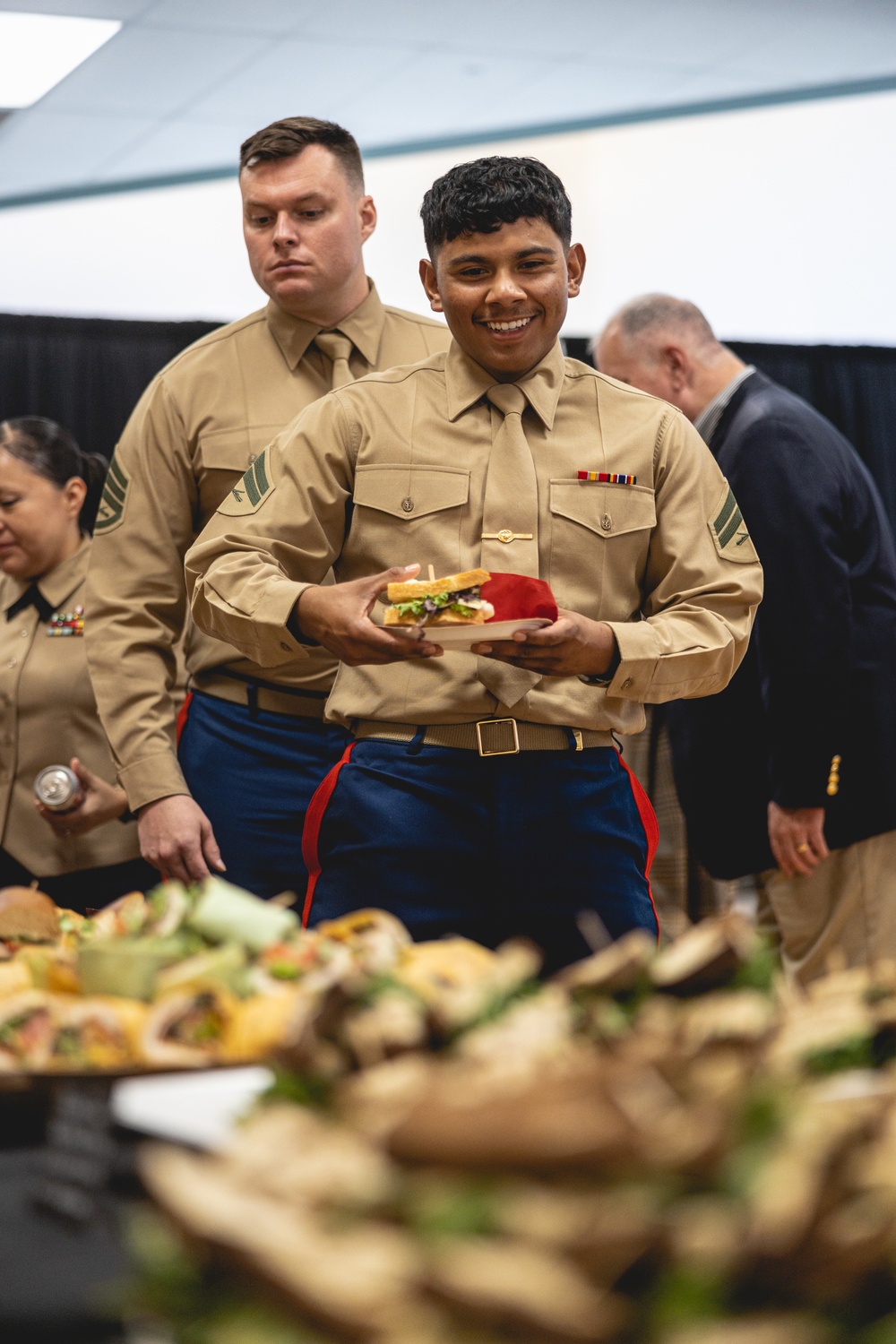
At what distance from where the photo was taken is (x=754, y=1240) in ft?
1.96

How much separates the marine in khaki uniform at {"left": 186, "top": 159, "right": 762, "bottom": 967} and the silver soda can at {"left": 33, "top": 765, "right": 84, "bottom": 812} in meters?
0.81

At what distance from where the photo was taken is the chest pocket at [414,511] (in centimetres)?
198

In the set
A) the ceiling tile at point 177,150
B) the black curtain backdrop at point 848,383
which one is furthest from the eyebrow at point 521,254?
the black curtain backdrop at point 848,383

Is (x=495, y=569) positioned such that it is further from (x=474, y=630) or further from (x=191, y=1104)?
(x=191, y=1104)

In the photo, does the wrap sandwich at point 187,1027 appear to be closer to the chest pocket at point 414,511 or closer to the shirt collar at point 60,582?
the chest pocket at point 414,511

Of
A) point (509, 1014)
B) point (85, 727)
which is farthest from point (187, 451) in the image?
point (509, 1014)

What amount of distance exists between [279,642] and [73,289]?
5300mm

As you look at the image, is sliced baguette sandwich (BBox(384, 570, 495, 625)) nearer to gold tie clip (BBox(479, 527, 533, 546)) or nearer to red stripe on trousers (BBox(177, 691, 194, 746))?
gold tie clip (BBox(479, 527, 533, 546))

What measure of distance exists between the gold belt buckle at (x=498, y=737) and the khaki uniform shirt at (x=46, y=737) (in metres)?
1.46

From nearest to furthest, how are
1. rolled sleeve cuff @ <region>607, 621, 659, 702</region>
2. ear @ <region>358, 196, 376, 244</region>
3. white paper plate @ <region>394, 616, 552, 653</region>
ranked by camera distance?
1. white paper plate @ <region>394, 616, 552, 653</region>
2. rolled sleeve cuff @ <region>607, 621, 659, 702</region>
3. ear @ <region>358, 196, 376, 244</region>

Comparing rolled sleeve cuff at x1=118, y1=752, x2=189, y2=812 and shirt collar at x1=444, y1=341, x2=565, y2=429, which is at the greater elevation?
shirt collar at x1=444, y1=341, x2=565, y2=429

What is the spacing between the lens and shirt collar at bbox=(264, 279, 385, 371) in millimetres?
2543

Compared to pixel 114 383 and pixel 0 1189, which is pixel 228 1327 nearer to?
pixel 0 1189

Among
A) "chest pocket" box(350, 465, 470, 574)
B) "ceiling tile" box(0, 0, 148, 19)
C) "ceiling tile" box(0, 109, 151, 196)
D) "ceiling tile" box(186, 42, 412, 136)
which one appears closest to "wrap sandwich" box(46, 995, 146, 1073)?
"chest pocket" box(350, 465, 470, 574)
